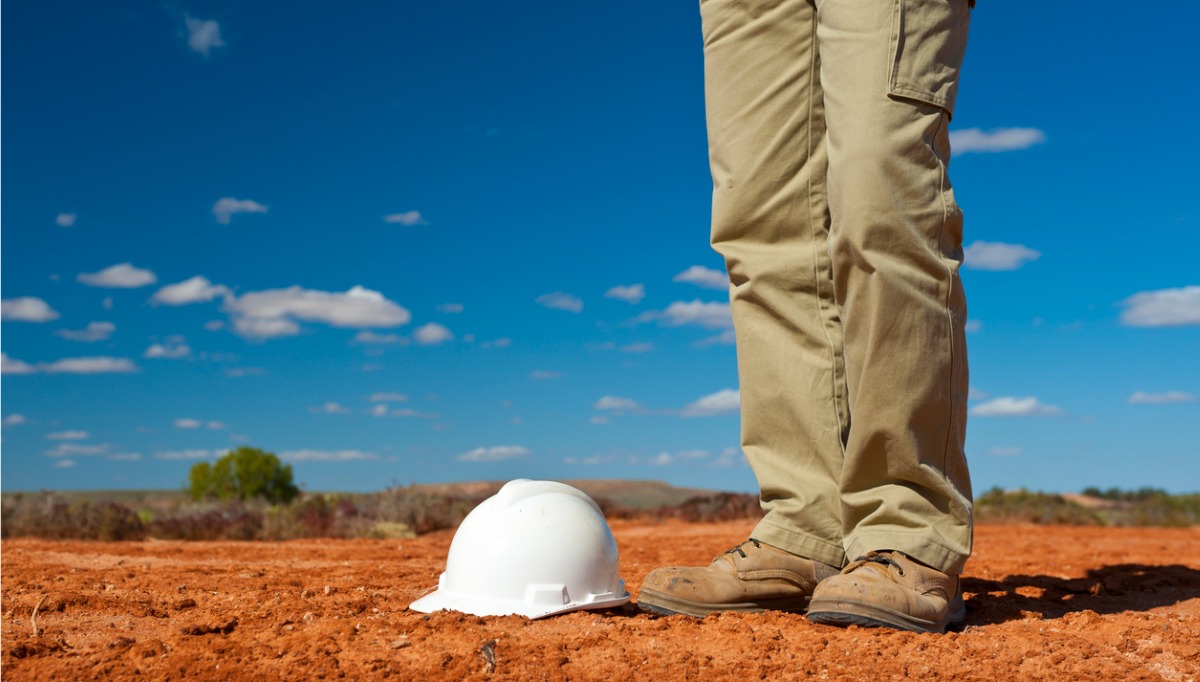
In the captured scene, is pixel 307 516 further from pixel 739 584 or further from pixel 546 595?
pixel 739 584

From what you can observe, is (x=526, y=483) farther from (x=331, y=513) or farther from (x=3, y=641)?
(x=331, y=513)

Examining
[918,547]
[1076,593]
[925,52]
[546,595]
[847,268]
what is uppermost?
[925,52]

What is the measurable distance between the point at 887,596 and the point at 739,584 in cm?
45

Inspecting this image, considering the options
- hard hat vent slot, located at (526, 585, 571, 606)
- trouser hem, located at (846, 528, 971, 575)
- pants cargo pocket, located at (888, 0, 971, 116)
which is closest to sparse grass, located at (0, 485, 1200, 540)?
hard hat vent slot, located at (526, 585, 571, 606)

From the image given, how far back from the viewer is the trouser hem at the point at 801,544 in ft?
9.21

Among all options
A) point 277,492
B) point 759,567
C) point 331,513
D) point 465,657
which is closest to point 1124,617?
point 759,567

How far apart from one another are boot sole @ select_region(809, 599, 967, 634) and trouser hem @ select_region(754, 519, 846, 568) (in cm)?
32

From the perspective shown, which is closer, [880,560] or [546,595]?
[880,560]

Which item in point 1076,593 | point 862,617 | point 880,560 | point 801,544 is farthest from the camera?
point 1076,593

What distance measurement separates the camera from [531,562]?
8.83 ft

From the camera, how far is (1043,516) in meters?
11.3

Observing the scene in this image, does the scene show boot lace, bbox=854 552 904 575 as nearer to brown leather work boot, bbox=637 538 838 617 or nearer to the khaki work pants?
the khaki work pants

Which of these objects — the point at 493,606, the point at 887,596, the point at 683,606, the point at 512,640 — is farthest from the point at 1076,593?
the point at 512,640

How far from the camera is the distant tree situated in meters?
13.9
